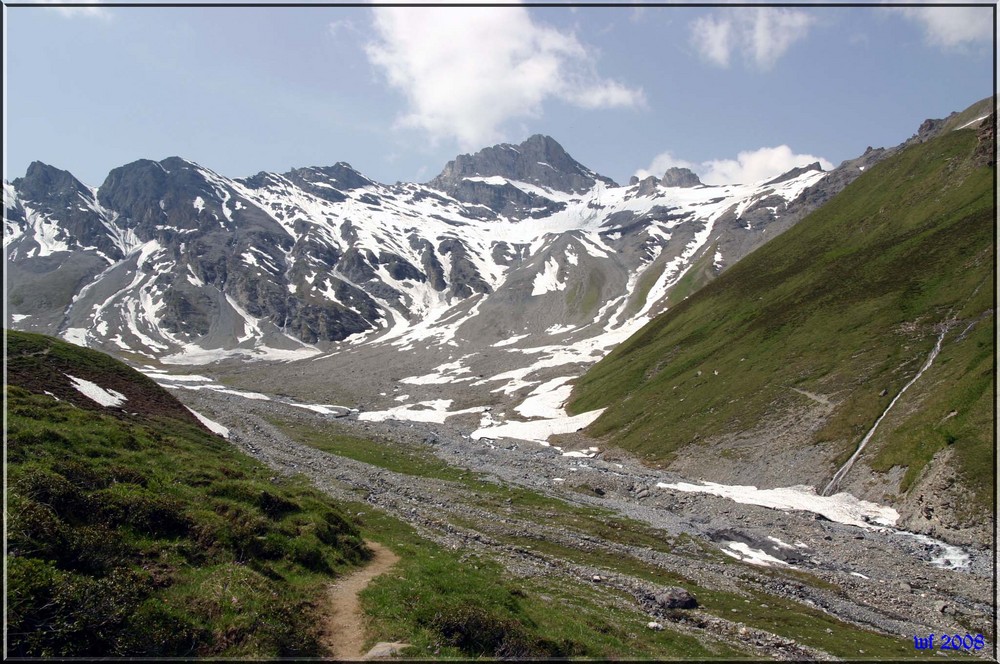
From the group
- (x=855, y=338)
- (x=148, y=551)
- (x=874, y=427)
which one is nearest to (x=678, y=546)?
(x=874, y=427)

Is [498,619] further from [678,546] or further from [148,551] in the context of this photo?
[678,546]

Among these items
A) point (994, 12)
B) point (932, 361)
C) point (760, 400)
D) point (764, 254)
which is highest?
point (764, 254)

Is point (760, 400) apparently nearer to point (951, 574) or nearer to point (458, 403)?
point (951, 574)

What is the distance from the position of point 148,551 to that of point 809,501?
57911mm

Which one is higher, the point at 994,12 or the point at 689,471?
the point at 994,12

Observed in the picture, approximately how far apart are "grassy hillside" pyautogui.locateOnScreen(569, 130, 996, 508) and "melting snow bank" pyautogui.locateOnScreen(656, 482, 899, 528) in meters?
5.03

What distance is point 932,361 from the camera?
209 feet

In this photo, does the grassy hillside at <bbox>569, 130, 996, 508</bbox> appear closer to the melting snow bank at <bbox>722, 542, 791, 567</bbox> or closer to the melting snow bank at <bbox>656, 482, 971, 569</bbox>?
the melting snow bank at <bbox>656, 482, 971, 569</bbox>

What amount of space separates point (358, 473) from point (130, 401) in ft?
80.9

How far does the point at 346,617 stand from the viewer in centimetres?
1759

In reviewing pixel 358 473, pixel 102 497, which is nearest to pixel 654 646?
pixel 102 497

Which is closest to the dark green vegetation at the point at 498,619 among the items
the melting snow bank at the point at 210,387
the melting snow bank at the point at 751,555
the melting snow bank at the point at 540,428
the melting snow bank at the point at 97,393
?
the melting snow bank at the point at 751,555

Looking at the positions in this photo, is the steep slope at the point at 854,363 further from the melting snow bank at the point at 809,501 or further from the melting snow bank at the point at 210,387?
the melting snow bank at the point at 210,387

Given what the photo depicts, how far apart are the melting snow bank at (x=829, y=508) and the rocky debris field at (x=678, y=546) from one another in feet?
1.79
